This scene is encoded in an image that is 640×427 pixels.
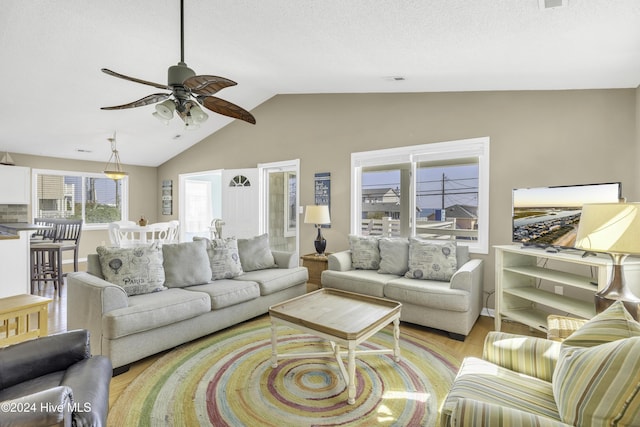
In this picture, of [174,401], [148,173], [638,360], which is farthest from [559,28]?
[148,173]

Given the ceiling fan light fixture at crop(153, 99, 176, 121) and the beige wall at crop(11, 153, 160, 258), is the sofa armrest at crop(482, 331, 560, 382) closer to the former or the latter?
the ceiling fan light fixture at crop(153, 99, 176, 121)

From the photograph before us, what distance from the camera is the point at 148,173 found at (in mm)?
7766

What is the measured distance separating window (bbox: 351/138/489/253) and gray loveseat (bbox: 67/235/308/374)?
Answer: 1.49 m

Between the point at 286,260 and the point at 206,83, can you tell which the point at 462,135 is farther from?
the point at 206,83

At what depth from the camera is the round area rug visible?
1878mm

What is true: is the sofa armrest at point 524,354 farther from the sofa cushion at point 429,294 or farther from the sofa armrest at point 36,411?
the sofa armrest at point 36,411

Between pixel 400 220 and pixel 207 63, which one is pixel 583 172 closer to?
pixel 400 220

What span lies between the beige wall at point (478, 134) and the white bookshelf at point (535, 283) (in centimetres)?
42

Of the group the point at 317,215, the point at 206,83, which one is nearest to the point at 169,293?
the point at 206,83

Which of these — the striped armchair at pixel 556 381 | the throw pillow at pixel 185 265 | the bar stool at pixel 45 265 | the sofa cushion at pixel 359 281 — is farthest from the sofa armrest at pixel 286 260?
the bar stool at pixel 45 265

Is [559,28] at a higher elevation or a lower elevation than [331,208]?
higher

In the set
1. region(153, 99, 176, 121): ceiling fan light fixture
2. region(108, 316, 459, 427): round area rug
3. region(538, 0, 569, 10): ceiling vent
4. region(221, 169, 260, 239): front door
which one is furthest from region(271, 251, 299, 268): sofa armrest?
region(538, 0, 569, 10): ceiling vent

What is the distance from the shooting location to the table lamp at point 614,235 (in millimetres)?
1735

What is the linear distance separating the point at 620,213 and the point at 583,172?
65.8 inches
